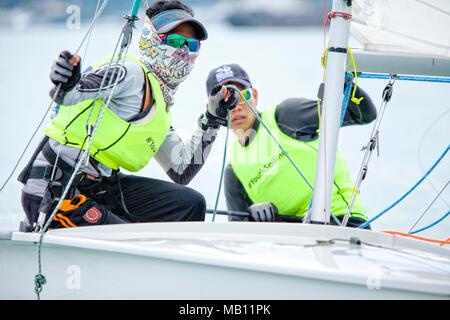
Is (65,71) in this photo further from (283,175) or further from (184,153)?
(283,175)

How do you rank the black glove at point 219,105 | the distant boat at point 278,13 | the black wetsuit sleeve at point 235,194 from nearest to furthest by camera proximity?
the black glove at point 219,105 < the black wetsuit sleeve at point 235,194 < the distant boat at point 278,13

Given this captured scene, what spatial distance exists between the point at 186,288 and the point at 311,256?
33cm

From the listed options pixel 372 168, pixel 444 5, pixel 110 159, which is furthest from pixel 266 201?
pixel 372 168

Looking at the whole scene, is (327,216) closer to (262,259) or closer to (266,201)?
(262,259)

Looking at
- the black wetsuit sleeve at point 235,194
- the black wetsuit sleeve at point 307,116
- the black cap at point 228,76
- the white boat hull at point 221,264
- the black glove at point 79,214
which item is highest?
the black cap at point 228,76

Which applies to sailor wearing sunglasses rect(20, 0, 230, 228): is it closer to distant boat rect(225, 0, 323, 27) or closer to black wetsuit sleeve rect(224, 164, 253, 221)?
black wetsuit sleeve rect(224, 164, 253, 221)

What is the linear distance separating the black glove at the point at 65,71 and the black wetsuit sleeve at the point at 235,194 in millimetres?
1217

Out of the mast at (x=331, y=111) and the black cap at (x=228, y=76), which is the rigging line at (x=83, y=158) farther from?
the black cap at (x=228, y=76)

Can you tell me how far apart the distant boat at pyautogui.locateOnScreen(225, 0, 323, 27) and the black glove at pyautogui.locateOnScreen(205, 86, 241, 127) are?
5072 mm

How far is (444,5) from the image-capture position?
341cm

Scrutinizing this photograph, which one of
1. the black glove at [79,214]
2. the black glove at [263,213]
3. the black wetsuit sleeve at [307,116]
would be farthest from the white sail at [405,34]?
the black glove at [79,214]

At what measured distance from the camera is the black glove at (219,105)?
326 centimetres

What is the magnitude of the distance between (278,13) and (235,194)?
521cm

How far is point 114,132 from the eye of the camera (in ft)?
10.1
